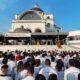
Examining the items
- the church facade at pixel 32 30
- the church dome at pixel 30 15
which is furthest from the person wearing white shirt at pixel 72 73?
the church dome at pixel 30 15

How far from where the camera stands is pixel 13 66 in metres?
12.3

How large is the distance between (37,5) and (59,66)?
401 ft

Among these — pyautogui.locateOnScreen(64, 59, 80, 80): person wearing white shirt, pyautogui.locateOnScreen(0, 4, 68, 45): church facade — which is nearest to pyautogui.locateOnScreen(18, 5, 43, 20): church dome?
pyautogui.locateOnScreen(0, 4, 68, 45): church facade

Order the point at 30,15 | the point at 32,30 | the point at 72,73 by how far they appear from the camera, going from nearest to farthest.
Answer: the point at 72,73
the point at 32,30
the point at 30,15

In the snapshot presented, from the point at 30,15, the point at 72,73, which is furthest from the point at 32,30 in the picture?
the point at 72,73

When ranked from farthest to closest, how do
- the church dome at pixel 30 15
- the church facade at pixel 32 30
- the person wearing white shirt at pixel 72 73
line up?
the church dome at pixel 30 15 < the church facade at pixel 32 30 < the person wearing white shirt at pixel 72 73

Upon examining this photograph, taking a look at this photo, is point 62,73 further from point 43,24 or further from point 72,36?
point 43,24

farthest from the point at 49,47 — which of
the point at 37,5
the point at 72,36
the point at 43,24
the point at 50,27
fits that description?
the point at 37,5

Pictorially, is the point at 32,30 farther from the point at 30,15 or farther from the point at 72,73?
the point at 72,73

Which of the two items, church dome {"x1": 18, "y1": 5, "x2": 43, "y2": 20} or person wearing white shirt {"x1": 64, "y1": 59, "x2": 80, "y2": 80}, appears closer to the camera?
person wearing white shirt {"x1": 64, "y1": 59, "x2": 80, "y2": 80}

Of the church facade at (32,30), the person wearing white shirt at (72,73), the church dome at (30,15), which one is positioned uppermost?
the church dome at (30,15)

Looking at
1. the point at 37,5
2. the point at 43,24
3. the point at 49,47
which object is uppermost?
the point at 37,5

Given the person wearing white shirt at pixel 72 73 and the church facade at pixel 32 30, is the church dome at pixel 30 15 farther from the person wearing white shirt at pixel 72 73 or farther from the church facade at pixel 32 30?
the person wearing white shirt at pixel 72 73

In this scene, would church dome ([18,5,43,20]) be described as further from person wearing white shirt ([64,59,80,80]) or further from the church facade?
person wearing white shirt ([64,59,80,80])
